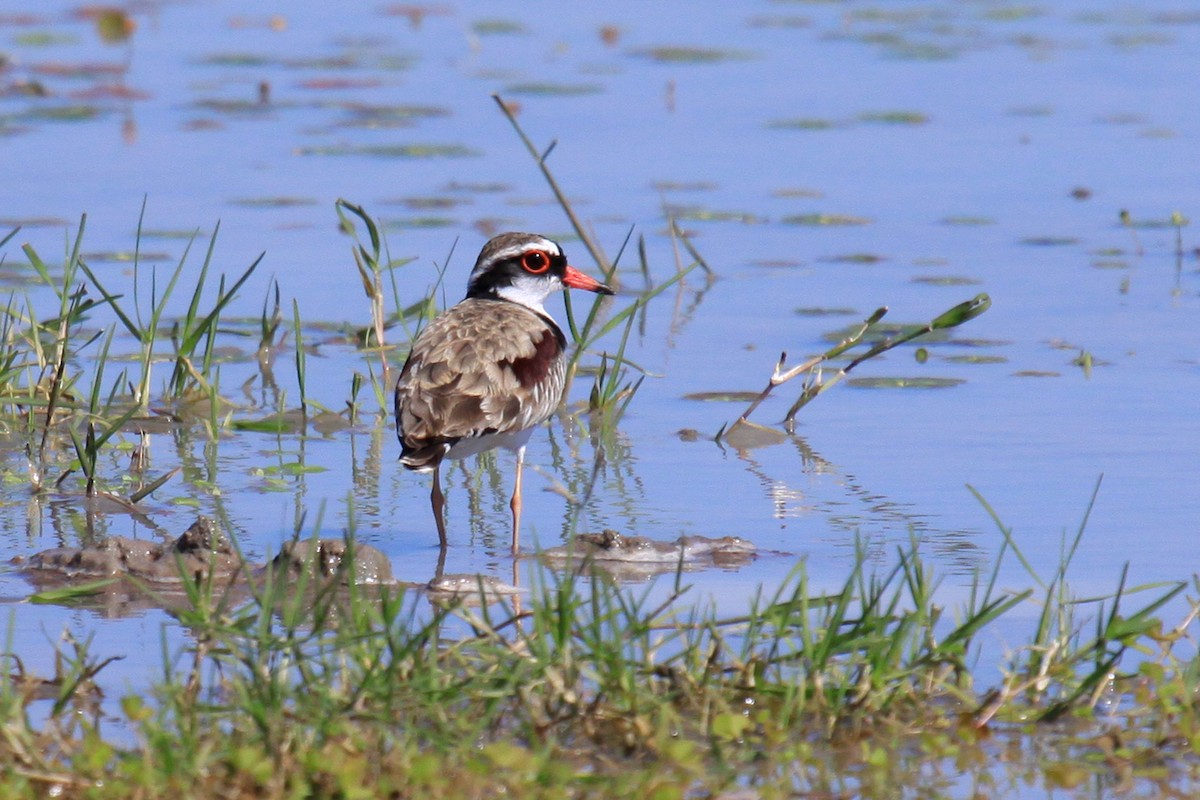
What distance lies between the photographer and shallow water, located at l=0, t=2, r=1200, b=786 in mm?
6594

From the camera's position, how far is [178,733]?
4.10 metres

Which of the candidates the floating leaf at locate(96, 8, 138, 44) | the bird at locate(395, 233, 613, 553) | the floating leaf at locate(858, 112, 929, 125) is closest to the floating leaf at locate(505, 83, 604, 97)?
the floating leaf at locate(858, 112, 929, 125)

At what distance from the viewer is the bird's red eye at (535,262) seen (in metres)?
7.79

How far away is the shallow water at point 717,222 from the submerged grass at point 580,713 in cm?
74

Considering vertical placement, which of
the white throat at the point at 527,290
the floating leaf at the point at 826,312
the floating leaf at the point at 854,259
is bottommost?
the floating leaf at the point at 826,312

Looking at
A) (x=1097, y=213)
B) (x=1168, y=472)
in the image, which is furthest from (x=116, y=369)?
(x=1097, y=213)

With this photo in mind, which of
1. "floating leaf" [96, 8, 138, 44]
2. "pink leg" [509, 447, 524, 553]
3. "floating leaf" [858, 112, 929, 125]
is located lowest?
"pink leg" [509, 447, 524, 553]

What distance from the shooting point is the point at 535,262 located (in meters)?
7.82

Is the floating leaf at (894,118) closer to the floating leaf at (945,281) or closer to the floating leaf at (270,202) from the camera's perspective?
the floating leaf at (945,281)

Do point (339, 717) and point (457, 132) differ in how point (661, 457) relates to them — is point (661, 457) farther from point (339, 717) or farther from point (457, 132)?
point (457, 132)

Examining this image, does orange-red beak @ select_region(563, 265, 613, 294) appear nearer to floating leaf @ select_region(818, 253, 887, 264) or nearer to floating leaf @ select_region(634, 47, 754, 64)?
floating leaf @ select_region(818, 253, 887, 264)

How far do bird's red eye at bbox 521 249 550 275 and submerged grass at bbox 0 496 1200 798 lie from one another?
325 centimetres

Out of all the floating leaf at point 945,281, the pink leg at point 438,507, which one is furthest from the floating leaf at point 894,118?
the pink leg at point 438,507

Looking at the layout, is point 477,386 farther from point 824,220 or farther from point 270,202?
point 270,202
